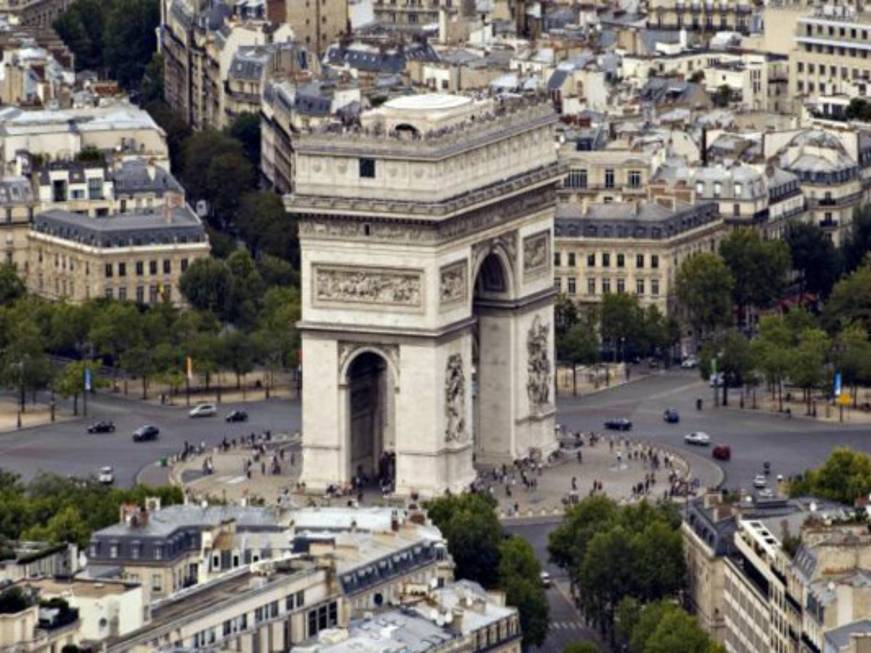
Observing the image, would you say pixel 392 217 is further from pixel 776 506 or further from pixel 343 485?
pixel 776 506

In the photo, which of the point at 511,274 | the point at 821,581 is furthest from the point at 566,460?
the point at 821,581

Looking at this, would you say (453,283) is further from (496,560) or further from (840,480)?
(496,560)

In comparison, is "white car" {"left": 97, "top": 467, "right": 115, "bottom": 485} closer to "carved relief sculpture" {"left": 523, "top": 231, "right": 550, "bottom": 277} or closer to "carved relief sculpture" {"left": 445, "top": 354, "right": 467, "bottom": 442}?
"carved relief sculpture" {"left": 445, "top": 354, "right": 467, "bottom": 442}

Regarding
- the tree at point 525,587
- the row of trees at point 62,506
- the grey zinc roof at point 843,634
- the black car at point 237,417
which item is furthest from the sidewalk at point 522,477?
the grey zinc roof at point 843,634

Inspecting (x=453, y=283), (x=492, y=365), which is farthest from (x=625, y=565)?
(x=492, y=365)

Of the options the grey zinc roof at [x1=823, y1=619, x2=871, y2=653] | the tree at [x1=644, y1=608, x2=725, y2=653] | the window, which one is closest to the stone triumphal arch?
the window
